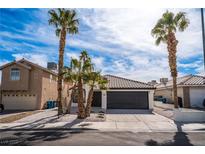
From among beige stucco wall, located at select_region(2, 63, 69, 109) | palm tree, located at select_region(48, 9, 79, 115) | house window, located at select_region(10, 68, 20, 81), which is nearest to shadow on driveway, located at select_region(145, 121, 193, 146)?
palm tree, located at select_region(48, 9, 79, 115)

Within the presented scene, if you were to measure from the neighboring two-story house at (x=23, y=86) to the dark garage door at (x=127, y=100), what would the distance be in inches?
236

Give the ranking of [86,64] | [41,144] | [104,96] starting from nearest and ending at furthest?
1. [41,144]
2. [86,64]
3. [104,96]

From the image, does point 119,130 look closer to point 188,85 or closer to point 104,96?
point 104,96

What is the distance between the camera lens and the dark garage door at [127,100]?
25.3 meters

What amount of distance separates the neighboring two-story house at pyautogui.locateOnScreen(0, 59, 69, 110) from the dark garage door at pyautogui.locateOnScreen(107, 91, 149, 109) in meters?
5.99

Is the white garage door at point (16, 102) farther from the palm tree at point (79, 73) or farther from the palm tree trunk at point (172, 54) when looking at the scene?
the palm tree trunk at point (172, 54)

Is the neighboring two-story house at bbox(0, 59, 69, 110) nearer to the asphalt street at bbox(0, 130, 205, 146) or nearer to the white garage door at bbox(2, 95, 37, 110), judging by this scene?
the white garage door at bbox(2, 95, 37, 110)

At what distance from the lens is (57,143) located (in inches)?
356

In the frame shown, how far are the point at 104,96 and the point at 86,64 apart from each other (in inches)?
367

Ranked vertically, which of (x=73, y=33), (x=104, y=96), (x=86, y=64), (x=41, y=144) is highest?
(x=73, y=33)

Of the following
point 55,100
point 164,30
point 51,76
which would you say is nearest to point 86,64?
point 164,30

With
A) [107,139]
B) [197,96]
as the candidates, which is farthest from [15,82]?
[197,96]

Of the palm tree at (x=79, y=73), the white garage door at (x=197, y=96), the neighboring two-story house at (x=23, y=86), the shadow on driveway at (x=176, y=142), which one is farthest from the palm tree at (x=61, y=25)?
the white garage door at (x=197, y=96)

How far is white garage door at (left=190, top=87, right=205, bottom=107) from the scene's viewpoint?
27.3m
